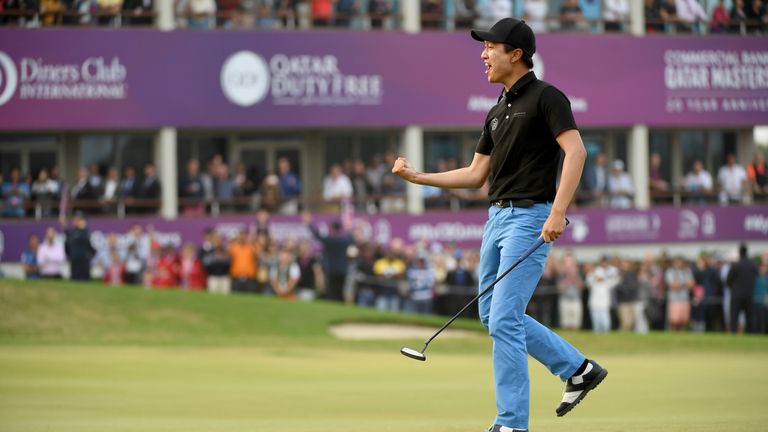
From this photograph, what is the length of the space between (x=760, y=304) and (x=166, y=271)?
10068 millimetres

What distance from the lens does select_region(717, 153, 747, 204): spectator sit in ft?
118

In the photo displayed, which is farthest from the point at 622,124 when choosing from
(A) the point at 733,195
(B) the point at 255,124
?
(B) the point at 255,124

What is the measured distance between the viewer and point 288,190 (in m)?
30.6

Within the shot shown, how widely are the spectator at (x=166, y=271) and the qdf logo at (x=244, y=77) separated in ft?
25.6

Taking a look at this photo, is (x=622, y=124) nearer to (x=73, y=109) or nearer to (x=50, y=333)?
(x=73, y=109)

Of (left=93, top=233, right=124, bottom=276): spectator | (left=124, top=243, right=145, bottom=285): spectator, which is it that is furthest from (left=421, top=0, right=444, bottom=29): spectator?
(left=124, top=243, right=145, bottom=285): spectator

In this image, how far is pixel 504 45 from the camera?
731cm

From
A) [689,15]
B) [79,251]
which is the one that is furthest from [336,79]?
[79,251]

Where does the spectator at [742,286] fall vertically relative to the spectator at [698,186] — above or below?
below

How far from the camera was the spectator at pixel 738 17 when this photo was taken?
36263mm

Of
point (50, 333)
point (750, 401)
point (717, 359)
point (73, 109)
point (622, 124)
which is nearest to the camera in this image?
point (750, 401)

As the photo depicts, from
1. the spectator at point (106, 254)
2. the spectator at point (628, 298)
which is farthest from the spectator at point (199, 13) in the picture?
the spectator at point (628, 298)

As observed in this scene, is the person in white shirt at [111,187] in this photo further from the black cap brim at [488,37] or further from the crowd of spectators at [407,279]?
the black cap brim at [488,37]

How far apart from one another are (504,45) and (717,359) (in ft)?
31.7
